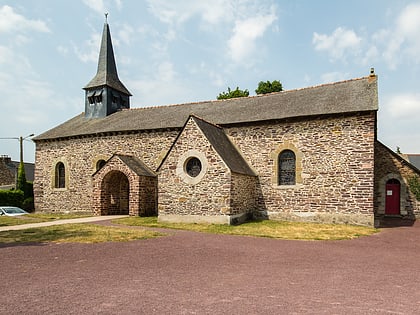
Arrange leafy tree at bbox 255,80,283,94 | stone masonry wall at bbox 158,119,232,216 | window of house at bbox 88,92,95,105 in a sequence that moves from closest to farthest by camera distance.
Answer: stone masonry wall at bbox 158,119,232,216 < window of house at bbox 88,92,95,105 < leafy tree at bbox 255,80,283,94

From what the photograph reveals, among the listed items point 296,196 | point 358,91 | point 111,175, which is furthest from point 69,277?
point 358,91

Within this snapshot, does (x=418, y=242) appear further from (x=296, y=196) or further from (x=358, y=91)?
(x=358, y=91)

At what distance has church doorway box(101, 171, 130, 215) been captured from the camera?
1808 cm

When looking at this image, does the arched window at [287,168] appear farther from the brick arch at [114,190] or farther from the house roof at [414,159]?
the house roof at [414,159]

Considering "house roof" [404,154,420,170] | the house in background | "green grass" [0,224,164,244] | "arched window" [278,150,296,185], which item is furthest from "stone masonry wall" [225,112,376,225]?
the house in background

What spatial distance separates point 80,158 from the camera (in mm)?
20938

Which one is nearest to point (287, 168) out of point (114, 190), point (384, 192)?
point (384, 192)

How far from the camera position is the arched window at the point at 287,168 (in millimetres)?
15492

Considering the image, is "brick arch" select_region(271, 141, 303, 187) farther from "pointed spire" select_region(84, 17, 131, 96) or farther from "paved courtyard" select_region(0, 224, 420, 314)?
"pointed spire" select_region(84, 17, 131, 96)

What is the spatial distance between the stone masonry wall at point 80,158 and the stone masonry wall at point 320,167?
5.47m

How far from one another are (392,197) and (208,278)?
1598 centimetres

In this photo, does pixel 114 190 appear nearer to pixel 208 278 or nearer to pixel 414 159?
pixel 208 278

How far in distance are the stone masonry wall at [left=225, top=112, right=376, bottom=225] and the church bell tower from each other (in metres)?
12.5

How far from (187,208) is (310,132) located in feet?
21.9
